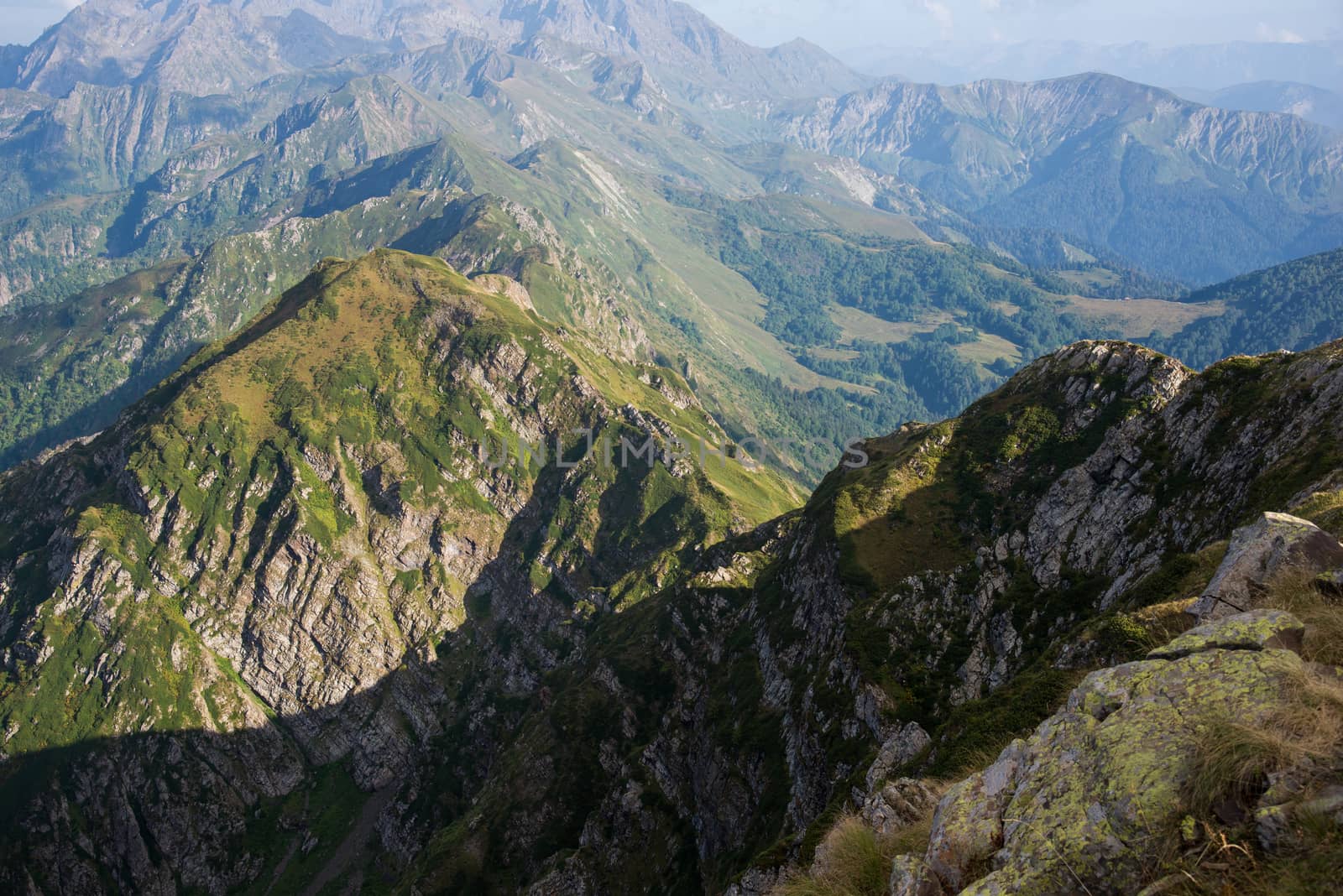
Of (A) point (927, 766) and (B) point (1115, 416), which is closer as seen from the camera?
(A) point (927, 766)

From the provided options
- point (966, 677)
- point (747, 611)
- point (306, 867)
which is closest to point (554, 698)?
point (747, 611)

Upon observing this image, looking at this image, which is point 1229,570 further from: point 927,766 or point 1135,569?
point 1135,569

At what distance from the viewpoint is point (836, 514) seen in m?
110

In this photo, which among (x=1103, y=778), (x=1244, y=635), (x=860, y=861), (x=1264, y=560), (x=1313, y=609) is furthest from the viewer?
(x=1264, y=560)

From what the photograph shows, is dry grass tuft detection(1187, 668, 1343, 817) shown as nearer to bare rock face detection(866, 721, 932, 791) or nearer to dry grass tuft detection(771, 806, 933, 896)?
dry grass tuft detection(771, 806, 933, 896)

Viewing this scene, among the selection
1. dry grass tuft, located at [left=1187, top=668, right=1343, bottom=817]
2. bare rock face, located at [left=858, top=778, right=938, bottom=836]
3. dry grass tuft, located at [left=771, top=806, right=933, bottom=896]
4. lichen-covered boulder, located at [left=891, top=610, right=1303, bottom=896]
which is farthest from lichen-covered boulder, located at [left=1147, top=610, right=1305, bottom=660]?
bare rock face, located at [left=858, top=778, right=938, bottom=836]

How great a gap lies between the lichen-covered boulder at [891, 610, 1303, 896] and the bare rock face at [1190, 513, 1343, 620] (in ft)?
20.4

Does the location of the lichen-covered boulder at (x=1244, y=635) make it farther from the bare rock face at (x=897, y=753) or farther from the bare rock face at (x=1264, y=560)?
the bare rock face at (x=897, y=753)

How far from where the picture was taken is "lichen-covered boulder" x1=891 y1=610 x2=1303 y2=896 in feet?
56.9

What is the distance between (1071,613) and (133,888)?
9245 inches

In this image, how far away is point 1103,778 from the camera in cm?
1862

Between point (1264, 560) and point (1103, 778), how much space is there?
46.1 feet

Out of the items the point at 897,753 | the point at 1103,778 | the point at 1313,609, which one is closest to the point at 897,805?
the point at 1103,778

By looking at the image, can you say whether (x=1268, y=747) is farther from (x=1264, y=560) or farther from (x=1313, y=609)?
(x=1264, y=560)
